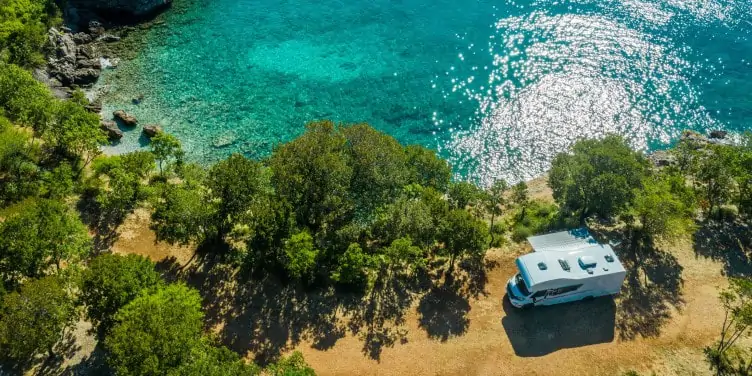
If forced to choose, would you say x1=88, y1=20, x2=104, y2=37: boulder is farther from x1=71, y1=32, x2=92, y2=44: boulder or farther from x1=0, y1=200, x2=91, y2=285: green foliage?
x1=0, y1=200, x2=91, y2=285: green foliage

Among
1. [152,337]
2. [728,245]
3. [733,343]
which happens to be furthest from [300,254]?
[728,245]

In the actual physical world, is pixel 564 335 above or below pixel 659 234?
below

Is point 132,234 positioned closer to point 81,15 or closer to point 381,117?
point 381,117

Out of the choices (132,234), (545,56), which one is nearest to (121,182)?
(132,234)

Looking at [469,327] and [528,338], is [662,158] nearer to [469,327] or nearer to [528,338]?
[528,338]

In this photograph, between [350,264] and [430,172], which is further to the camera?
[430,172]

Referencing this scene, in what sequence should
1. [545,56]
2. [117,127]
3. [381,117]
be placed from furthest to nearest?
1. [545,56]
2. [381,117]
3. [117,127]

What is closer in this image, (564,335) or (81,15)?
(564,335)

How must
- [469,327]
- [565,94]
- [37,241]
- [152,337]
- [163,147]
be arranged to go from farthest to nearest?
1. [565,94]
2. [163,147]
3. [469,327]
4. [37,241]
5. [152,337]
